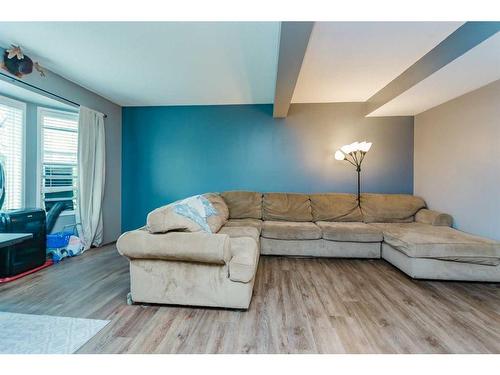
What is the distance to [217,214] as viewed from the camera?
2990 mm

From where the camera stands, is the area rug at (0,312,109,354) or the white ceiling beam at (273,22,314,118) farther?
the white ceiling beam at (273,22,314,118)

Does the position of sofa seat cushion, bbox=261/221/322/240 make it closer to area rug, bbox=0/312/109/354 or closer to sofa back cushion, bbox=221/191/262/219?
sofa back cushion, bbox=221/191/262/219

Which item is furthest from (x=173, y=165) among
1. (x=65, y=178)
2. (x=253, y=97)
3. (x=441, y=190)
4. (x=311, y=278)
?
(x=441, y=190)

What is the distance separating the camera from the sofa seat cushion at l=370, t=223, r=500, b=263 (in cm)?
226

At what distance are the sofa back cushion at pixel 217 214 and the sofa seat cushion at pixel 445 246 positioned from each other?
217cm

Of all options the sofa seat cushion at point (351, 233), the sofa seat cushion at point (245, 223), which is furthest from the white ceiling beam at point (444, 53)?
the sofa seat cushion at point (245, 223)

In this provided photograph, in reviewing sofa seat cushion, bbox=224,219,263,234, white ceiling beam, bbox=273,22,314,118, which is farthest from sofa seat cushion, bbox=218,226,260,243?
white ceiling beam, bbox=273,22,314,118

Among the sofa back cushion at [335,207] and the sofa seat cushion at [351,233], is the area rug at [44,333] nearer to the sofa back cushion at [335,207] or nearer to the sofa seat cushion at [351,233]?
the sofa seat cushion at [351,233]

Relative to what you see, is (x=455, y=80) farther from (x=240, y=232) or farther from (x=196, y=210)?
(x=196, y=210)

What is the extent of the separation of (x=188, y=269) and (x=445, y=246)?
2.60m

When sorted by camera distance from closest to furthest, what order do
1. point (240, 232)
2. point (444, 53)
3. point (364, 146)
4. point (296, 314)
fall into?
point (296, 314) → point (444, 53) → point (240, 232) → point (364, 146)

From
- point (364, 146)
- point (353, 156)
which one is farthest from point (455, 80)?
point (353, 156)

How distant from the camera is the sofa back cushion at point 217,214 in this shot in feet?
8.80

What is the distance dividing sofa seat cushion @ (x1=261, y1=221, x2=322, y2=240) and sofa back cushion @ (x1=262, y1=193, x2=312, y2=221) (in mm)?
387
